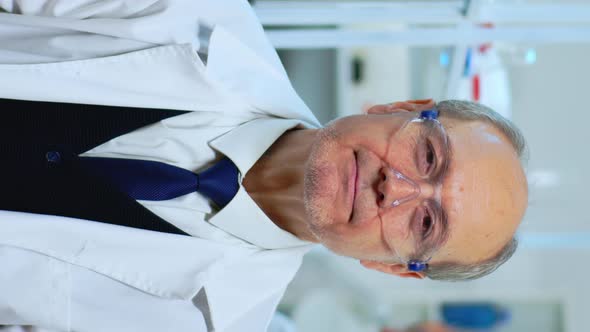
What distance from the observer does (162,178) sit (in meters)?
1.37

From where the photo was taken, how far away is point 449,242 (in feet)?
4.83

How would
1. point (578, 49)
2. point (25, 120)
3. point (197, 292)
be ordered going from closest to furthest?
point (25, 120) → point (197, 292) → point (578, 49)

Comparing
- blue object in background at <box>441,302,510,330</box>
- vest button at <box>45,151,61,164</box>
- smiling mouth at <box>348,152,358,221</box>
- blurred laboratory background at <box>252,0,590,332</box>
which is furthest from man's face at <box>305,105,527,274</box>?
blue object in background at <box>441,302,510,330</box>

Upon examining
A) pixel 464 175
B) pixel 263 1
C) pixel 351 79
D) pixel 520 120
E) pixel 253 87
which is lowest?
pixel 520 120

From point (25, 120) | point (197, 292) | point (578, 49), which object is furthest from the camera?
point (578, 49)

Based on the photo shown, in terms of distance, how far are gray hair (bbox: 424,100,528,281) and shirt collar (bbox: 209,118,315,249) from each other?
1.33ft

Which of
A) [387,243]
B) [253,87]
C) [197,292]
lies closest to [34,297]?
[197,292]

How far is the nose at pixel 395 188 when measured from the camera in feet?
4.57

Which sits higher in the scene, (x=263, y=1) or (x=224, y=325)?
(x=263, y=1)

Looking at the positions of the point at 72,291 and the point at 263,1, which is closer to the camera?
the point at 72,291

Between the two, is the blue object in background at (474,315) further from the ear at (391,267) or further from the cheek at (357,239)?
the cheek at (357,239)

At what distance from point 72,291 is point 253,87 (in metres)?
0.62

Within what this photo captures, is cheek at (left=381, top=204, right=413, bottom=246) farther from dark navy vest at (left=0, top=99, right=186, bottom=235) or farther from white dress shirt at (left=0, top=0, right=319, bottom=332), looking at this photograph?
dark navy vest at (left=0, top=99, right=186, bottom=235)

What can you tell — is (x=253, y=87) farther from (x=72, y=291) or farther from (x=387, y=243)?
(x=72, y=291)
